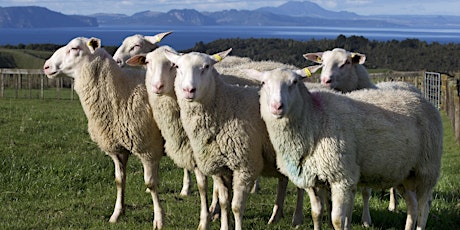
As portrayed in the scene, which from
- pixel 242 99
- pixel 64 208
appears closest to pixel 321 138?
pixel 242 99

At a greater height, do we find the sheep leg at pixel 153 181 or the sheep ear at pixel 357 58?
the sheep ear at pixel 357 58

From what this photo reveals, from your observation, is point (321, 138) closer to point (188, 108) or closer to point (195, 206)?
point (188, 108)

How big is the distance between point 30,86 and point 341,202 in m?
25.2

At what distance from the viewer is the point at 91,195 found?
738cm

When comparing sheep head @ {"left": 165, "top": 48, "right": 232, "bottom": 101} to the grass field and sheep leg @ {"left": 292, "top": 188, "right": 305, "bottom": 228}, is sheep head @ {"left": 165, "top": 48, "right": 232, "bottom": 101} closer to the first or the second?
the grass field

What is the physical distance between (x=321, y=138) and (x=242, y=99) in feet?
3.40

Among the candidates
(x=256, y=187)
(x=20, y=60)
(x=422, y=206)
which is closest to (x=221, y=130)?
(x=422, y=206)

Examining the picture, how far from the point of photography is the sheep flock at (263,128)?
4.86m

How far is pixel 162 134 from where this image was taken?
5969mm

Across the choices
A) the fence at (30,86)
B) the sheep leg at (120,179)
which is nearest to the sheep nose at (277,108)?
the sheep leg at (120,179)

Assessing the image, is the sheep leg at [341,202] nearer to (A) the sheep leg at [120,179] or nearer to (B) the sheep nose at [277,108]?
(B) the sheep nose at [277,108]

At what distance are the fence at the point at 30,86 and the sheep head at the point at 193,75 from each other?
2168 centimetres

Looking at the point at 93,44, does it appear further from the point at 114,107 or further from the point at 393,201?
the point at 393,201

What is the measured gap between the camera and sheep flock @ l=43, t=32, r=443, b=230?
486 centimetres
